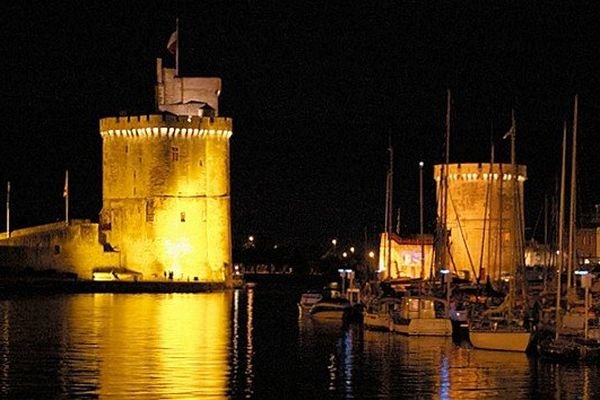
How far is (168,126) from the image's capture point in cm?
6506

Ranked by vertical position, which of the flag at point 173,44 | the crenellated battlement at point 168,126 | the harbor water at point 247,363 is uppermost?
the flag at point 173,44

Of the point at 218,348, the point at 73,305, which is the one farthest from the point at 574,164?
the point at 73,305

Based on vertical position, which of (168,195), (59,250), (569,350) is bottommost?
(569,350)

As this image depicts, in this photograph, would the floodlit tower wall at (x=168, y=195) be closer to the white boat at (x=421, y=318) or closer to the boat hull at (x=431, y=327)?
the white boat at (x=421, y=318)

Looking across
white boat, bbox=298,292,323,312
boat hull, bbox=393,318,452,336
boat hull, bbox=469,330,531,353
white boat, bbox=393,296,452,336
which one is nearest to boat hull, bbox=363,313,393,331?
white boat, bbox=393,296,452,336

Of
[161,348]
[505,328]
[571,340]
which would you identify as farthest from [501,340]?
[161,348]

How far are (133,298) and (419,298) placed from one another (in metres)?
21.9

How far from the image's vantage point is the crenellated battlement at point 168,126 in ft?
213

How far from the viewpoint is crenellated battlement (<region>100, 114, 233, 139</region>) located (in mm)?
65062

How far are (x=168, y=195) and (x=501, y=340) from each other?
34754 millimetres

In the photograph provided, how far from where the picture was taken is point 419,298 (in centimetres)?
3712

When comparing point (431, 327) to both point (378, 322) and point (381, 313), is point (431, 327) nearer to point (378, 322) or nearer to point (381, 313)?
point (378, 322)

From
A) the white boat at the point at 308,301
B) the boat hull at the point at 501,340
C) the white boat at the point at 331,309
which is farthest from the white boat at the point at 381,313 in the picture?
the white boat at the point at 308,301

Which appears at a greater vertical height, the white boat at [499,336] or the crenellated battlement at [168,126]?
the crenellated battlement at [168,126]
